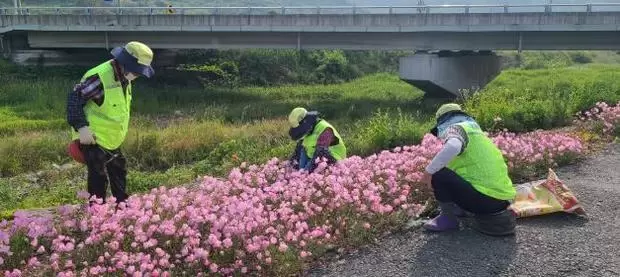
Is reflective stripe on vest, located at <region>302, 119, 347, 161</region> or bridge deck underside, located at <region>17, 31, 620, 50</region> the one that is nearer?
reflective stripe on vest, located at <region>302, 119, 347, 161</region>

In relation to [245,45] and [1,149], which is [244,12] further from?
[1,149]

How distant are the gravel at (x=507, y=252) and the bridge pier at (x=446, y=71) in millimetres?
21711

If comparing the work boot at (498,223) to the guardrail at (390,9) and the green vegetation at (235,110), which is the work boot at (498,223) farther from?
the guardrail at (390,9)

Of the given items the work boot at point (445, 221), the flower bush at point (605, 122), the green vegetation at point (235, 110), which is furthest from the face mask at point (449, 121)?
the flower bush at point (605, 122)

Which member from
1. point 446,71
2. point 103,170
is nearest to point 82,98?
point 103,170

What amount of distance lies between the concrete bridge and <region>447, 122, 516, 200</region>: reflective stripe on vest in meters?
21.1

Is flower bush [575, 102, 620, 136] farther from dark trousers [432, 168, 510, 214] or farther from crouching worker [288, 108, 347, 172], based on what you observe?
dark trousers [432, 168, 510, 214]

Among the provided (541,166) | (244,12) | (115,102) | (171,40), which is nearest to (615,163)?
(541,166)

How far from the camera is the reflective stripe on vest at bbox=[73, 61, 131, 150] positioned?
564 centimetres

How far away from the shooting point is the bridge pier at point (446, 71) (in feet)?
89.5

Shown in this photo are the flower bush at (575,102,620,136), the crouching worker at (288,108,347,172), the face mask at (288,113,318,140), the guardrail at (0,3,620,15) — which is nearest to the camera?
the crouching worker at (288,108,347,172)

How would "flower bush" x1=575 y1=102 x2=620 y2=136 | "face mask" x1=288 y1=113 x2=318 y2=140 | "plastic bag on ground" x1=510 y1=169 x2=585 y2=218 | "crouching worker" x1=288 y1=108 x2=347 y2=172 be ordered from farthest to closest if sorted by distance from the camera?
1. "flower bush" x1=575 y1=102 x2=620 y2=136
2. "face mask" x1=288 y1=113 x2=318 y2=140
3. "crouching worker" x1=288 y1=108 x2=347 y2=172
4. "plastic bag on ground" x1=510 y1=169 x2=585 y2=218

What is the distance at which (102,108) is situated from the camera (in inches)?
223

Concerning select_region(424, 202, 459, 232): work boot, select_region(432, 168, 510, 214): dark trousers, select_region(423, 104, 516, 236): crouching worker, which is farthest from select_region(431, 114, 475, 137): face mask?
select_region(424, 202, 459, 232): work boot
